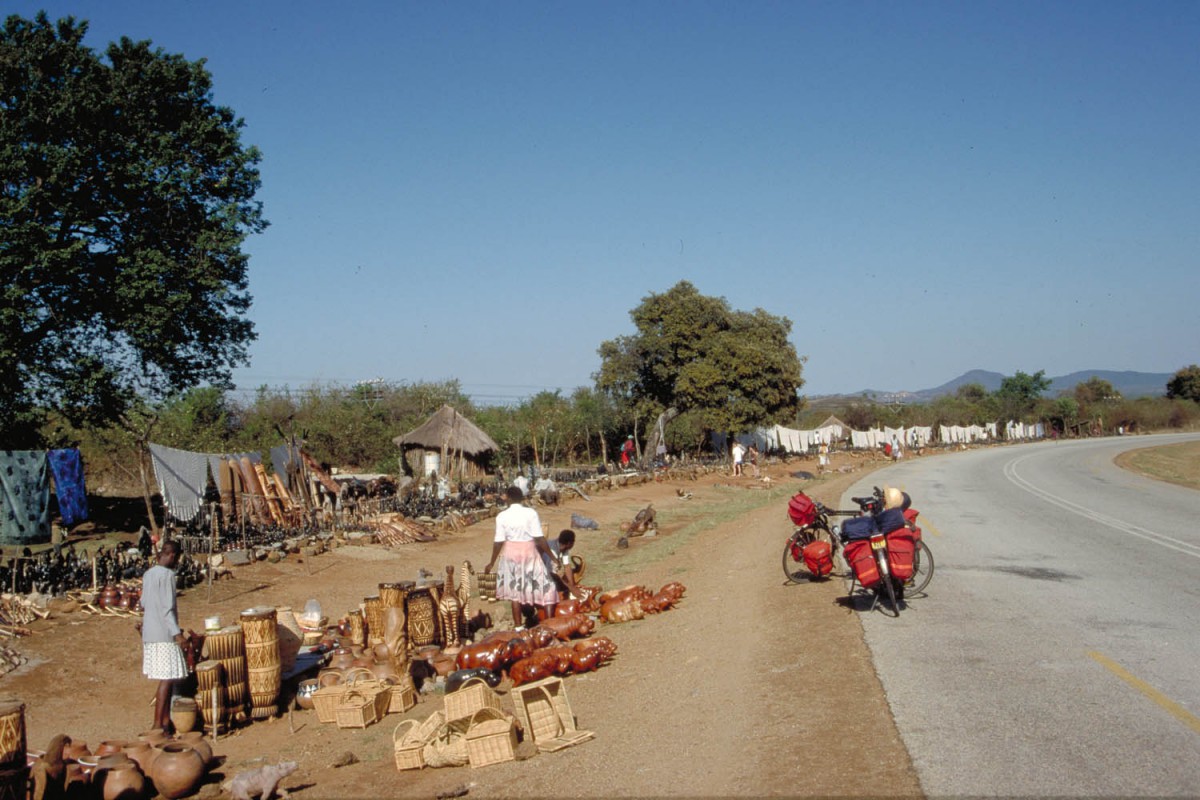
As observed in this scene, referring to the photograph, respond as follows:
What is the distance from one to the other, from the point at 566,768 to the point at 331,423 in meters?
37.0

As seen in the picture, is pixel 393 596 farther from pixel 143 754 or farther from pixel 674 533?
pixel 674 533

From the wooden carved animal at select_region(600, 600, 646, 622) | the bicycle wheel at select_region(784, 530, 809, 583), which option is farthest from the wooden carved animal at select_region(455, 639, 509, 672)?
the bicycle wheel at select_region(784, 530, 809, 583)

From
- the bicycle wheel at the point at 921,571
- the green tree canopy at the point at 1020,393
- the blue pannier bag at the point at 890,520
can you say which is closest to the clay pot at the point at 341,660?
the blue pannier bag at the point at 890,520

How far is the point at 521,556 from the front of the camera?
10695mm

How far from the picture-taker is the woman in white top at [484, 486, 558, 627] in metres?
10.6

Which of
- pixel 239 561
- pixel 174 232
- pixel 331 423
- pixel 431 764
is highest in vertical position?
pixel 174 232

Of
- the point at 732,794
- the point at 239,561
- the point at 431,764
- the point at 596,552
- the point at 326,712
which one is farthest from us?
the point at 596,552

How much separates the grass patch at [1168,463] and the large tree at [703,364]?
1622 centimetres

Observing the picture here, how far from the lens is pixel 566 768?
652 cm

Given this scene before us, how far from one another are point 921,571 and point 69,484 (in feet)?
51.6

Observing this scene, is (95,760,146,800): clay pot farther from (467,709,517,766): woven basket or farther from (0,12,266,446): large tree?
(0,12,266,446): large tree

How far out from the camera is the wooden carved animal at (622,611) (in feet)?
39.4

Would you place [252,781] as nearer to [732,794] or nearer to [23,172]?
[732,794]

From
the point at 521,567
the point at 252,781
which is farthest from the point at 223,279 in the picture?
the point at 252,781
